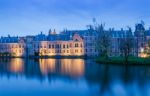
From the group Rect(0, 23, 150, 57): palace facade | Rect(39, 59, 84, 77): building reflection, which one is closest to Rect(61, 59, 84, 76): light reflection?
Rect(39, 59, 84, 77): building reflection

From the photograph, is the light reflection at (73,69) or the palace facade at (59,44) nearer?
the light reflection at (73,69)

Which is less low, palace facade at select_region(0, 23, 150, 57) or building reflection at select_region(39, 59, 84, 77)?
palace facade at select_region(0, 23, 150, 57)

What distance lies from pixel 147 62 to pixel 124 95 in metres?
29.0

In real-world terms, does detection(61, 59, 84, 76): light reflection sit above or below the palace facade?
below

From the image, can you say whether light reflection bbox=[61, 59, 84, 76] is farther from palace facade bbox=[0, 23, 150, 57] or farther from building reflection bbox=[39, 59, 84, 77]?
palace facade bbox=[0, 23, 150, 57]

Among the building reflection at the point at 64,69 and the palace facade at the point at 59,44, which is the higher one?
the palace facade at the point at 59,44

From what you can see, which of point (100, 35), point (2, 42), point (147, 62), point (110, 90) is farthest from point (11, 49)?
point (110, 90)

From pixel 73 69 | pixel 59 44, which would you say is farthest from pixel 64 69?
pixel 59 44

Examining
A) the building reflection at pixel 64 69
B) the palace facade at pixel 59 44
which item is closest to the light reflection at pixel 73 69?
the building reflection at pixel 64 69

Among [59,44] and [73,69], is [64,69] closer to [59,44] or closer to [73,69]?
[73,69]

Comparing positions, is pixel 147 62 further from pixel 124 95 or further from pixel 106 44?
pixel 124 95

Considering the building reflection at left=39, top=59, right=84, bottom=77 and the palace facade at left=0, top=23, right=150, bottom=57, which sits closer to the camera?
the building reflection at left=39, top=59, right=84, bottom=77

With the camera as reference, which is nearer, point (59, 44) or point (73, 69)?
point (73, 69)

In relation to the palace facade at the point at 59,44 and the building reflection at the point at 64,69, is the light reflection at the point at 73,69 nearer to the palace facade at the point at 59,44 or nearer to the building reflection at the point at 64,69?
the building reflection at the point at 64,69
